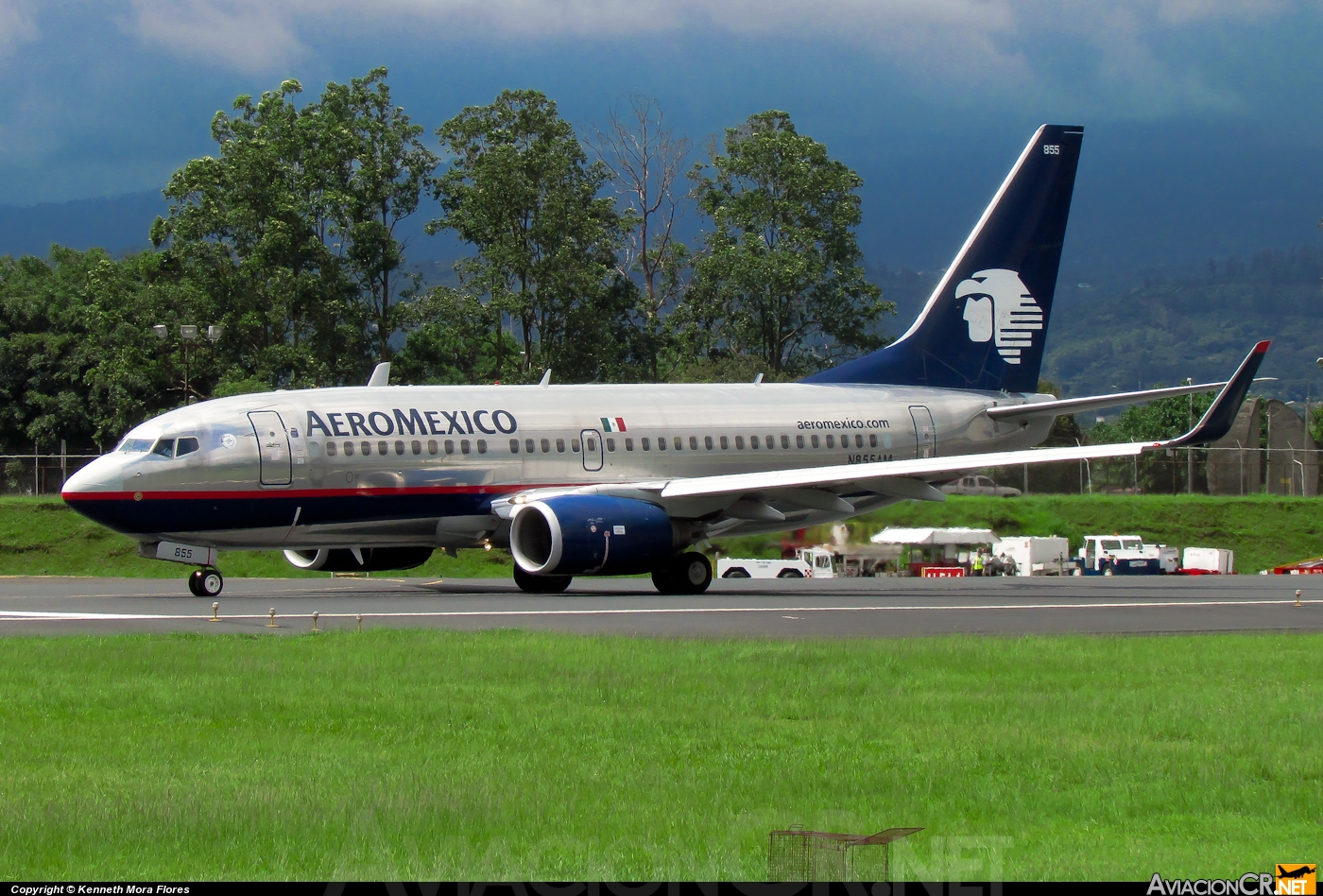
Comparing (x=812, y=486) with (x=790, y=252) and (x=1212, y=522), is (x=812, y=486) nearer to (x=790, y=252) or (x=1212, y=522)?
(x=1212, y=522)

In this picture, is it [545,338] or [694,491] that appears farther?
[545,338]

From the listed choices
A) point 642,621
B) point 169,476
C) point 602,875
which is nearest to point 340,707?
point 602,875

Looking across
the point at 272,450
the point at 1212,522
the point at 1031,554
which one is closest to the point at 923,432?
the point at 1031,554

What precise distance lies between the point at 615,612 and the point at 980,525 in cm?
2282

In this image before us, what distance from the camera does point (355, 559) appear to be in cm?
2986

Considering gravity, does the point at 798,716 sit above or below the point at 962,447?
below

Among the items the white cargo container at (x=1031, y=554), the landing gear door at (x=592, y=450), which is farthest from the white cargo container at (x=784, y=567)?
the landing gear door at (x=592, y=450)

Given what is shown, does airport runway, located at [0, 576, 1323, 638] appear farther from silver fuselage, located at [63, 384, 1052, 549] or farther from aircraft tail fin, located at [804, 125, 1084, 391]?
aircraft tail fin, located at [804, 125, 1084, 391]

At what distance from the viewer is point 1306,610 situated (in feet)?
78.1

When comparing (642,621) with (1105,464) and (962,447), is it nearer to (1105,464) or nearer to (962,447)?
(962,447)

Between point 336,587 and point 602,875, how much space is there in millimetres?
25374

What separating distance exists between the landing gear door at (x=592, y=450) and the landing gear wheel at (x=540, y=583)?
2.18 m

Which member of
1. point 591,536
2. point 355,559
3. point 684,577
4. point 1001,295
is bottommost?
point 684,577

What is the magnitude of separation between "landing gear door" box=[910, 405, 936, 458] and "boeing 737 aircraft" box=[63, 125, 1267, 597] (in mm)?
56
